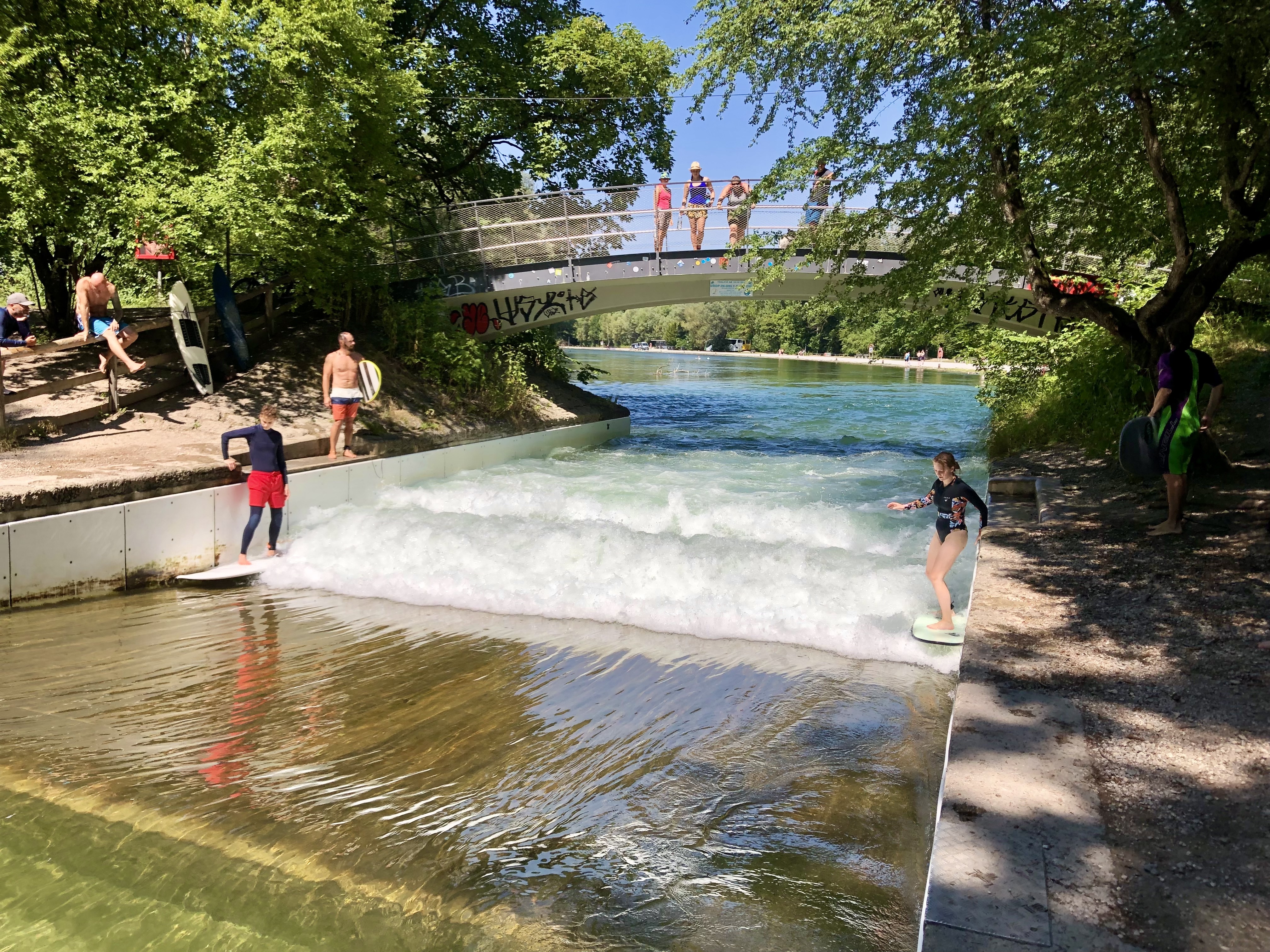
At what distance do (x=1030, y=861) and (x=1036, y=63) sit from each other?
8.03 metres

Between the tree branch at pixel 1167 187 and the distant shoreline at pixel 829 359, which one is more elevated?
the tree branch at pixel 1167 187

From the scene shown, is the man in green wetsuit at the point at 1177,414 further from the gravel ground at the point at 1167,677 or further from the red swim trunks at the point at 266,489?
the red swim trunks at the point at 266,489

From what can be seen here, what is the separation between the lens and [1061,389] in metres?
15.2

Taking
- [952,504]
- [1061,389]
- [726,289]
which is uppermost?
[726,289]

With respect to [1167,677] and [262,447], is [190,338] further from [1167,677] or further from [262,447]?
[1167,677]

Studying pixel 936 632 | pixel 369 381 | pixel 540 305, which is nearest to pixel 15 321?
pixel 369 381

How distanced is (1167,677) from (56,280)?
19.7m

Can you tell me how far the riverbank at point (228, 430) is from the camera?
30.8 feet

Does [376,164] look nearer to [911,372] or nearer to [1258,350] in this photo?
[1258,350]

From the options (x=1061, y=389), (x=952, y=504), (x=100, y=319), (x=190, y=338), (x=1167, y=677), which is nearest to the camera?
(x=1167, y=677)

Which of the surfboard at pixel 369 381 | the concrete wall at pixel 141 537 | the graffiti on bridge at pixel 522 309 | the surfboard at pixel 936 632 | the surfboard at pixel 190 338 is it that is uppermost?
the graffiti on bridge at pixel 522 309

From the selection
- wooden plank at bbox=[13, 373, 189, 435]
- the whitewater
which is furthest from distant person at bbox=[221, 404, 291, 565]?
wooden plank at bbox=[13, 373, 189, 435]

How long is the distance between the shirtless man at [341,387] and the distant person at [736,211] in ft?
24.4

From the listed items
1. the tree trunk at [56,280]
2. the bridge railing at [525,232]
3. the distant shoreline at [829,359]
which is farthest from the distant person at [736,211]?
the distant shoreline at [829,359]
